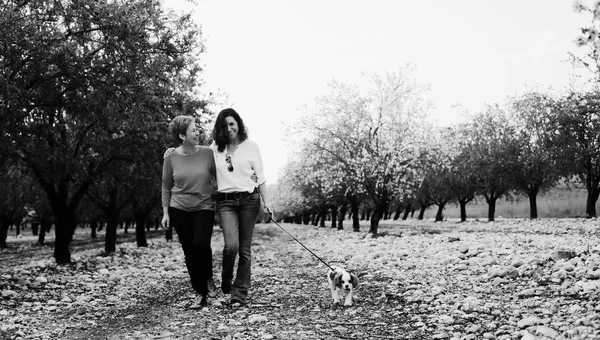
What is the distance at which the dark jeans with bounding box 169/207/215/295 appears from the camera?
786cm

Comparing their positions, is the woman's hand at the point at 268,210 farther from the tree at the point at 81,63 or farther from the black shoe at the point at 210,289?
the tree at the point at 81,63

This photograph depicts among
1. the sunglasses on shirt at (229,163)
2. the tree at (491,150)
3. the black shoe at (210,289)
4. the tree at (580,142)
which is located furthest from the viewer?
the tree at (491,150)

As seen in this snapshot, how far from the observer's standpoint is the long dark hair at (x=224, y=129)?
25.6 feet

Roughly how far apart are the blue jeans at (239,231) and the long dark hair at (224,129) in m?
0.89

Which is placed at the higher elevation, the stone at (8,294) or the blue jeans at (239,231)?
the blue jeans at (239,231)

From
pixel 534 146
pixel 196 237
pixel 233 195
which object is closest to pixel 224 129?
pixel 233 195

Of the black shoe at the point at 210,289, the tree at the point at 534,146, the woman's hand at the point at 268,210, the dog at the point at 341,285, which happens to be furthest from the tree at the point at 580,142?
the black shoe at the point at 210,289

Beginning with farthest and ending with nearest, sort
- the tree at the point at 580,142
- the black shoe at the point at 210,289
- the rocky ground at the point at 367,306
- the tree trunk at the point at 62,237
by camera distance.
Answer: the tree at the point at 580,142 < the tree trunk at the point at 62,237 < the black shoe at the point at 210,289 < the rocky ground at the point at 367,306

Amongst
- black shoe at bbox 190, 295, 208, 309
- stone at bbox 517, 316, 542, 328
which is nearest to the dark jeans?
black shoe at bbox 190, 295, 208, 309

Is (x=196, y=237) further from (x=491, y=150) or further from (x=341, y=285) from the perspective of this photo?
(x=491, y=150)

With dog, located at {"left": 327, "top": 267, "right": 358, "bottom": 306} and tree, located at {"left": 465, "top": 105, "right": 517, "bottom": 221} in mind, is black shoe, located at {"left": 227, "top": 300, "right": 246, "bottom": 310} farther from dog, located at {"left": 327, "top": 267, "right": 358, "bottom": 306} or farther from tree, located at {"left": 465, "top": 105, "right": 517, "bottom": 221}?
tree, located at {"left": 465, "top": 105, "right": 517, "bottom": 221}

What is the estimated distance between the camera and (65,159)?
1620 cm

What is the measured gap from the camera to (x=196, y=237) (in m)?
7.88

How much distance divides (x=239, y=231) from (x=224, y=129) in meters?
1.61
